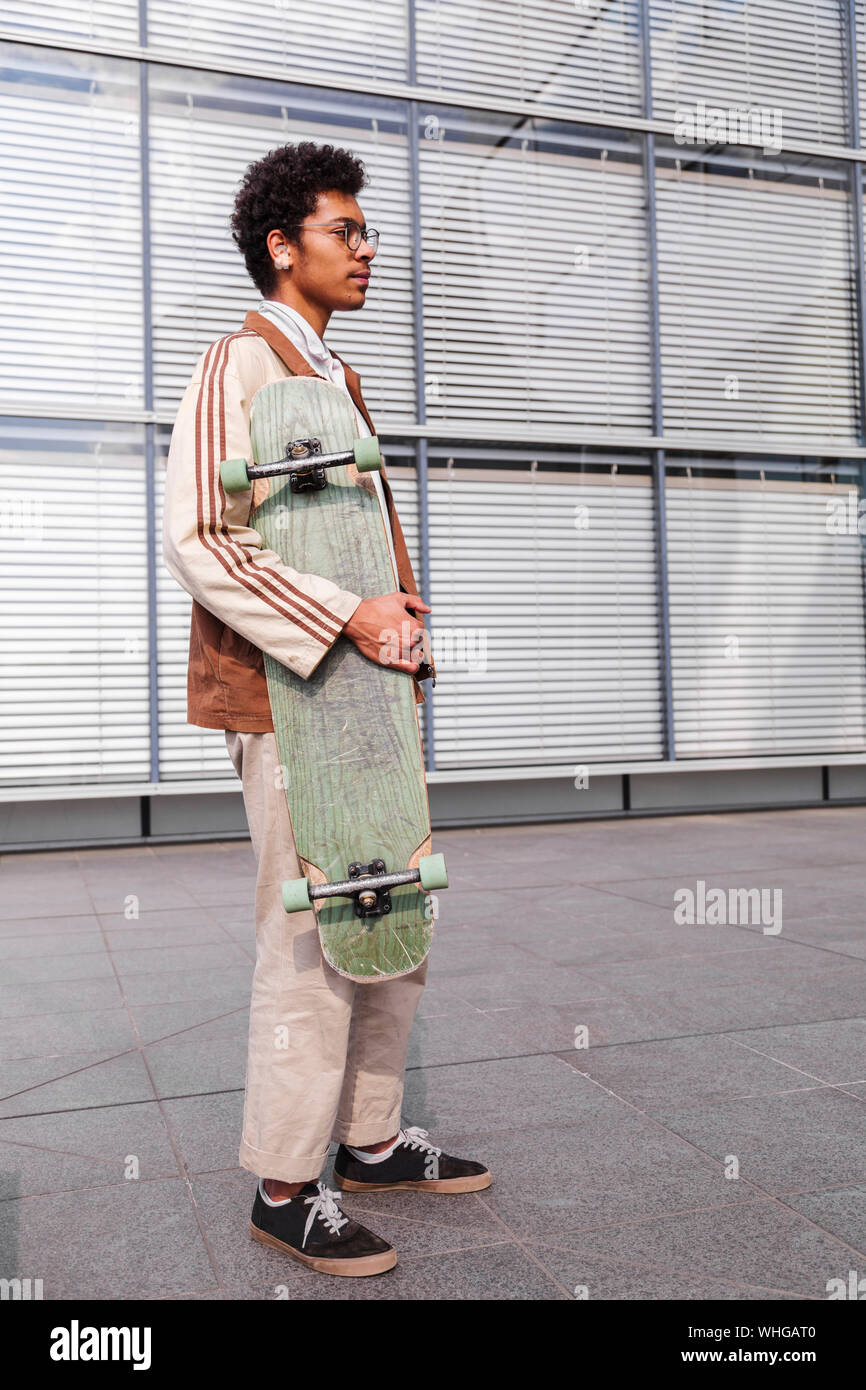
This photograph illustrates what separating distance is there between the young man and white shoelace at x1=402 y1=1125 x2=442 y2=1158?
2cm

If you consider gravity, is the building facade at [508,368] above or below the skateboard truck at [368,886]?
above

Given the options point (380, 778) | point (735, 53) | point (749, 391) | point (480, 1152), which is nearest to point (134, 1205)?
point (480, 1152)

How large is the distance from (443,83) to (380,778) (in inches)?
377

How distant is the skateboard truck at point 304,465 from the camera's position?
2225 millimetres

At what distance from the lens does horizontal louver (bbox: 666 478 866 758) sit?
10547 mm

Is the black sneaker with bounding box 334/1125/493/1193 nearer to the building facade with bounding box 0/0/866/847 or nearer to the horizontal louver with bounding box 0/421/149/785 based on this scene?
the building facade with bounding box 0/0/866/847

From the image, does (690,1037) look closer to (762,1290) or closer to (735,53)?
(762,1290)

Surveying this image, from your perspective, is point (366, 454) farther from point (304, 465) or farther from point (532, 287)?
point (532, 287)

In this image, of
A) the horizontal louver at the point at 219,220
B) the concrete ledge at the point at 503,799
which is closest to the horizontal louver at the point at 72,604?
the concrete ledge at the point at 503,799

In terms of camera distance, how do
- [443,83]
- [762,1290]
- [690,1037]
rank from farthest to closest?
[443,83]
[690,1037]
[762,1290]

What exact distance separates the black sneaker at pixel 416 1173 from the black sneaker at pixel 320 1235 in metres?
0.22

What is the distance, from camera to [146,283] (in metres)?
9.16

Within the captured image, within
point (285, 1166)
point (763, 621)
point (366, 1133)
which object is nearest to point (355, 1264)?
point (285, 1166)

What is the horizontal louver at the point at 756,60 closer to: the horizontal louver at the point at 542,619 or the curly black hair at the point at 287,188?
the horizontal louver at the point at 542,619
